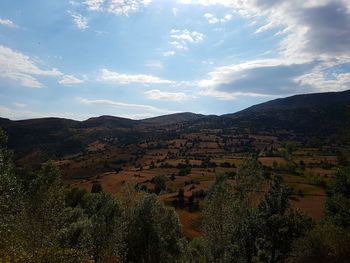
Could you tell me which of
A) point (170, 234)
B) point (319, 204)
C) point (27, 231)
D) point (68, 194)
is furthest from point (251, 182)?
point (68, 194)

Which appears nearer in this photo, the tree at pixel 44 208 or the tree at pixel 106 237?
the tree at pixel 106 237

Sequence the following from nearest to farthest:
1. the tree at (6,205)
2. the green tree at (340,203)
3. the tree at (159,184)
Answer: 1. the tree at (6,205)
2. the green tree at (340,203)
3. the tree at (159,184)

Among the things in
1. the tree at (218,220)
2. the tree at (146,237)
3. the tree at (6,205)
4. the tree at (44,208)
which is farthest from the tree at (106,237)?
the tree at (218,220)

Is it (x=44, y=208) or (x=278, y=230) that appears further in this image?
(x=44, y=208)

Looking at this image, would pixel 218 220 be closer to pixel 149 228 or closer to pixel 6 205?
pixel 149 228

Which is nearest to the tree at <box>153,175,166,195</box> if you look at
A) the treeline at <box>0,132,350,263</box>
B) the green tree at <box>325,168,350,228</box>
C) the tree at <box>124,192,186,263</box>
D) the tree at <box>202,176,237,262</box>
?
the tree at <box>202,176,237,262</box>

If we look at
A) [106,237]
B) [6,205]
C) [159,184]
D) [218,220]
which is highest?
[6,205]

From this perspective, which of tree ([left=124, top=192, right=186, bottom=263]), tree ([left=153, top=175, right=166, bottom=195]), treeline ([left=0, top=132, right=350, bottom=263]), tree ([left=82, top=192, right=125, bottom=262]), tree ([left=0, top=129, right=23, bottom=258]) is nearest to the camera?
tree ([left=0, top=129, right=23, bottom=258])

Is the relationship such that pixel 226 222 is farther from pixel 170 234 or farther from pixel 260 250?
pixel 260 250

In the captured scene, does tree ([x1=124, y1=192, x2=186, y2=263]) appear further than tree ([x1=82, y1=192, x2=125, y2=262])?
Yes

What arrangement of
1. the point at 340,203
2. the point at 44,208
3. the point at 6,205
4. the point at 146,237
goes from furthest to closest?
1. the point at 146,237
2. the point at 44,208
3. the point at 340,203
4. the point at 6,205

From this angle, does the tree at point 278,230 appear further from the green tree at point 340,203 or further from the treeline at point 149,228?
the green tree at point 340,203

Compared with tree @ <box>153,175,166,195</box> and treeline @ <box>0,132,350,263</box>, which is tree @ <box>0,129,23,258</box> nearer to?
treeline @ <box>0,132,350,263</box>

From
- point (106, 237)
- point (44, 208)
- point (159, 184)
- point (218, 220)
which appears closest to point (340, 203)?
point (218, 220)
